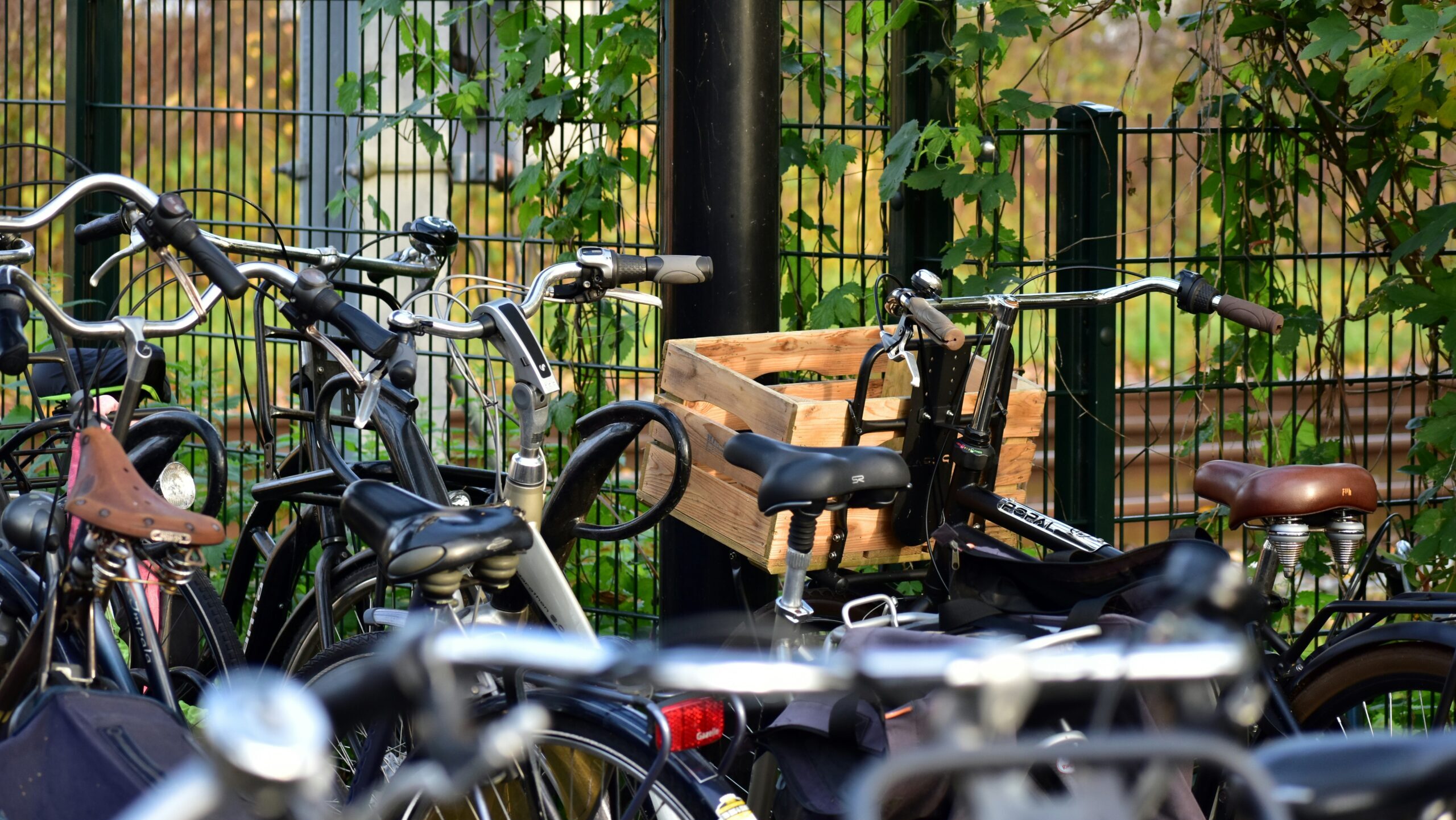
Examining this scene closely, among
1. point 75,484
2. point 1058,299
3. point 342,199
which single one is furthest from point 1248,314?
point 342,199

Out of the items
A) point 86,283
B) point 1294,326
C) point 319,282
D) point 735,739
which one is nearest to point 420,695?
point 735,739

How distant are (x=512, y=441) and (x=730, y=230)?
8.71 ft

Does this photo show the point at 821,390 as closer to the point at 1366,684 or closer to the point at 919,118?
the point at 919,118

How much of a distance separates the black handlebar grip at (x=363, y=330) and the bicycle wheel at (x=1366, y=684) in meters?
1.75

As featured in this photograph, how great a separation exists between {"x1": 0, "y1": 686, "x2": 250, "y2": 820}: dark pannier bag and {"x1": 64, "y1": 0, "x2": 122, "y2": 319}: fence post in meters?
4.45

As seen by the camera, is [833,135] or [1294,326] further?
[833,135]

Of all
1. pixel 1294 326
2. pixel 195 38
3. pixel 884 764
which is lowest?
pixel 884 764

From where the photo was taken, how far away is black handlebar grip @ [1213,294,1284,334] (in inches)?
120

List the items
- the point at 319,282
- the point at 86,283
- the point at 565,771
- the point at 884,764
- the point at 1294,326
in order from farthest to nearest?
the point at 86,283, the point at 1294,326, the point at 319,282, the point at 565,771, the point at 884,764

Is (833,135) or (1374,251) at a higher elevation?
(833,135)

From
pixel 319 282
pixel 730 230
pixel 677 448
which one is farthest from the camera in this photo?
pixel 730 230

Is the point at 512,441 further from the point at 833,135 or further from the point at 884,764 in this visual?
the point at 884,764

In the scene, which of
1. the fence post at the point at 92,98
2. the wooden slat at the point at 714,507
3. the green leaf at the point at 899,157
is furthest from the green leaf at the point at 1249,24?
the fence post at the point at 92,98

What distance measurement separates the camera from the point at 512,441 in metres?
5.87
